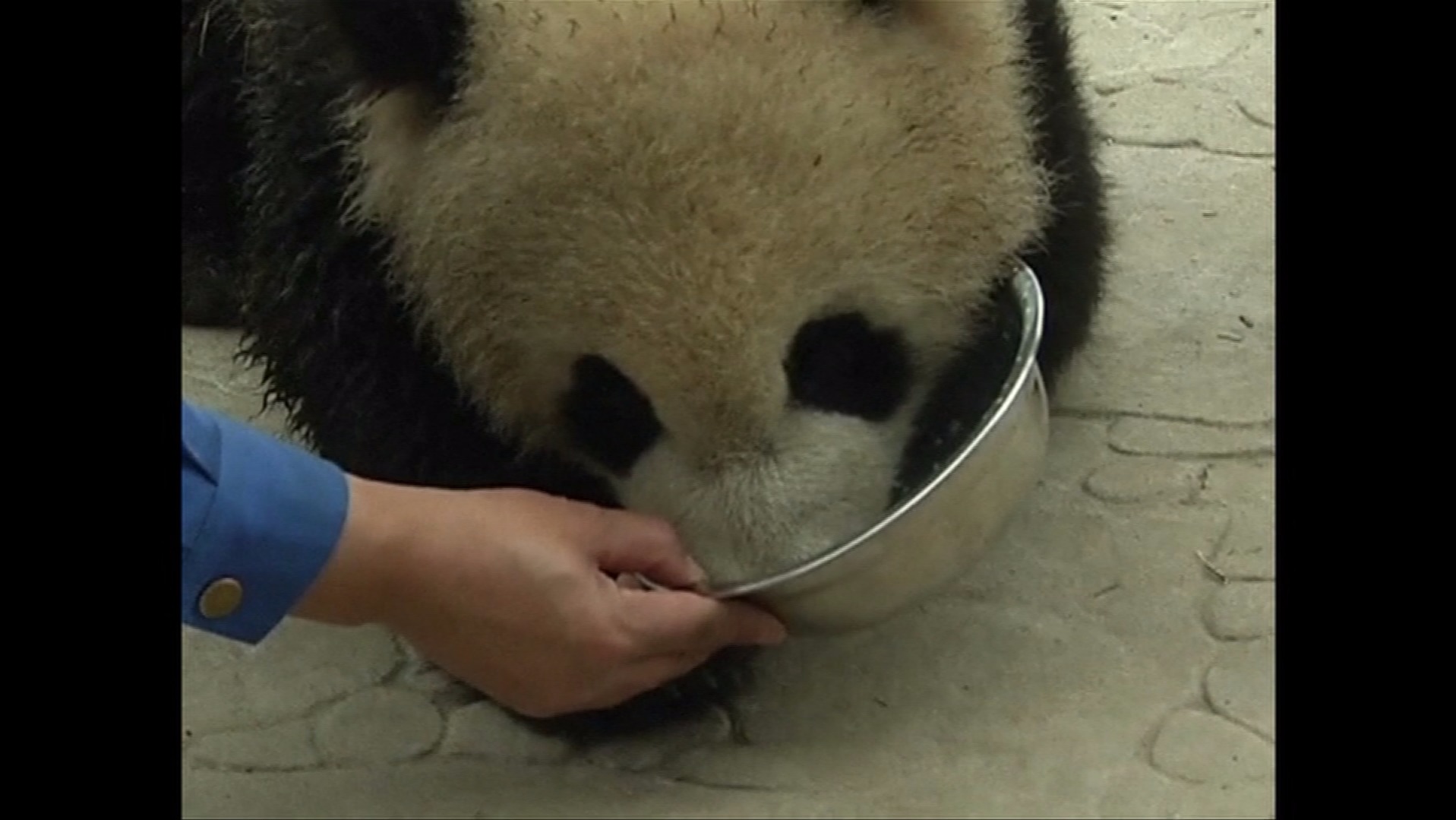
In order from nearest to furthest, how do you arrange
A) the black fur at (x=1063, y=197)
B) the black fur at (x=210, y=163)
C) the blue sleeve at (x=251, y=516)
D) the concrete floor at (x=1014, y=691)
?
the blue sleeve at (x=251, y=516)
the concrete floor at (x=1014, y=691)
the black fur at (x=1063, y=197)
the black fur at (x=210, y=163)

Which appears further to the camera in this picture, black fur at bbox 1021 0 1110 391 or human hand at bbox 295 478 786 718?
black fur at bbox 1021 0 1110 391

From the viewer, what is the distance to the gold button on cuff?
1061mm

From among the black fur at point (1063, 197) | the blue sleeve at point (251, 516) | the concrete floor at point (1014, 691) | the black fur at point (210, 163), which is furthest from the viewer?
the black fur at point (210, 163)

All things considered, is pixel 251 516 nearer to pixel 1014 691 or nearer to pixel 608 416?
pixel 608 416

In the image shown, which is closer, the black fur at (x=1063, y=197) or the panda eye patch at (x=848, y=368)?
the panda eye patch at (x=848, y=368)

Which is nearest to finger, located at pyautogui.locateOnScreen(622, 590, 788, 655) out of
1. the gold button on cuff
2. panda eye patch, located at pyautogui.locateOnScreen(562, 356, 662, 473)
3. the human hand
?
the human hand

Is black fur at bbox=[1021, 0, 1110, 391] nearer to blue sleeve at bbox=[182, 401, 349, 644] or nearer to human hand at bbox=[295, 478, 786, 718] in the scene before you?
human hand at bbox=[295, 478, 786, 718]

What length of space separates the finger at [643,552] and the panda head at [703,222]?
1 cm

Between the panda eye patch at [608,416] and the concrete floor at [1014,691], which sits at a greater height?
the panda eye patch at [608,416]

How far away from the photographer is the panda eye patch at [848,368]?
1120 mm

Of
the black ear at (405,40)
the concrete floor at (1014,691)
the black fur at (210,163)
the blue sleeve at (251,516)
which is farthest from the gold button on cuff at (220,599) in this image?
the black fur at (210,163)

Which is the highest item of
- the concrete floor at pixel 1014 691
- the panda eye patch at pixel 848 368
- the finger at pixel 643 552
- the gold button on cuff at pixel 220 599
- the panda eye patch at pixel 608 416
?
the panda eye patch at pixel 848 368

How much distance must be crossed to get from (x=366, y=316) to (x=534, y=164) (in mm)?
198

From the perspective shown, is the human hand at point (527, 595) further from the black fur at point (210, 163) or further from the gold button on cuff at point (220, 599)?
Result: the black fur at point (210, 163)
